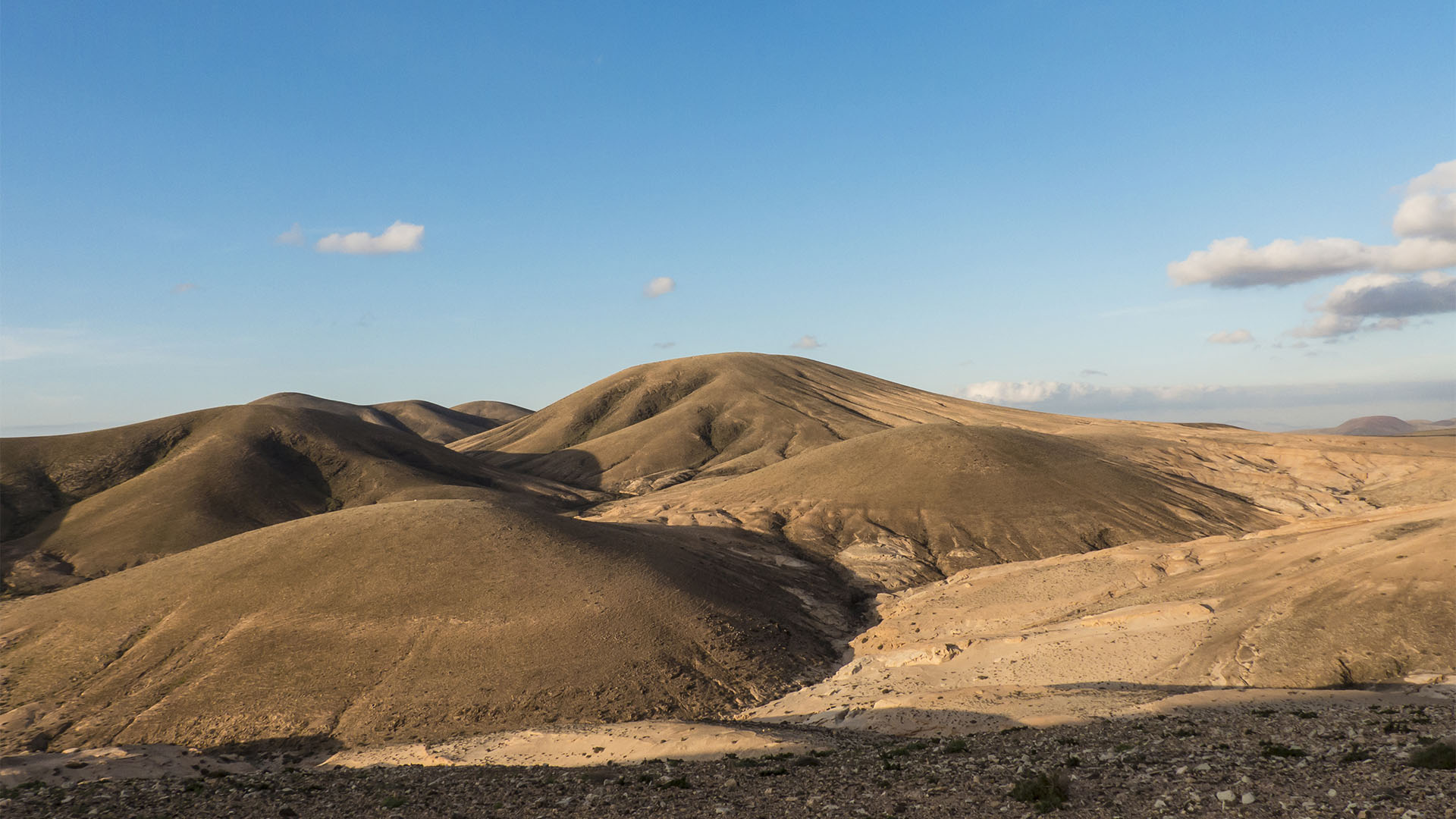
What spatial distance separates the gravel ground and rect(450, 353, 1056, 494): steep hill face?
105m

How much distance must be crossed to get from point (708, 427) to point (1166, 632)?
129m

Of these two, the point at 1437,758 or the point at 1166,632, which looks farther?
the point at 1166,632

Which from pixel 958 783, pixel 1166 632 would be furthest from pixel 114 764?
pixel 1166 632

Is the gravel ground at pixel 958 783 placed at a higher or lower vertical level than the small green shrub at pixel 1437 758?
lower

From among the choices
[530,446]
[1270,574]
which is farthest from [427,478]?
[1270,574]

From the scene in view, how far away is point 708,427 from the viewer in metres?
164

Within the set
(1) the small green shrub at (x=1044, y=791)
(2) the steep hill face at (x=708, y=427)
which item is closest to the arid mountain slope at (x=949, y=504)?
(2) the steep hill face at (x=708, y=427)

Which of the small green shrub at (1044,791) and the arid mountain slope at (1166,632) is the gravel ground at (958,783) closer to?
the small green shrub at (1044,791)

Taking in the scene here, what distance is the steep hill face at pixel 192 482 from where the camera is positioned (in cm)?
8506

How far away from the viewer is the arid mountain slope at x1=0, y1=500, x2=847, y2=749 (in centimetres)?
3675

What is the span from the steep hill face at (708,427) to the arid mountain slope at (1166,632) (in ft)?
282

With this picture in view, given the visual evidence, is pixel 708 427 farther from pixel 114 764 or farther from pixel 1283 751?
pixel 1283 751

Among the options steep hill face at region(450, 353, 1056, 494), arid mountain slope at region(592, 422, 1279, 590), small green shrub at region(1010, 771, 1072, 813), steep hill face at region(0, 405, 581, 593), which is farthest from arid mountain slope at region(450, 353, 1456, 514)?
small green shrub at region(1010, 771, 1072, 813)

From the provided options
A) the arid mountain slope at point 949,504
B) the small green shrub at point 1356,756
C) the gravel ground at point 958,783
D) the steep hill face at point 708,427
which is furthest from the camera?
the steep hill face at point 708,427
